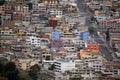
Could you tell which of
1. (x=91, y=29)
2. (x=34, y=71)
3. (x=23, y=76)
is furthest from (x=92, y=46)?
(x=23, y=76)

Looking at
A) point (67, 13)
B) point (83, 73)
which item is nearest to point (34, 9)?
point (67, 13)

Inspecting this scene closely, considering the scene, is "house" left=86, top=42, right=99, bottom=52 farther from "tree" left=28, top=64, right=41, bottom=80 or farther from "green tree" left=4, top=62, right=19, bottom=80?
"green tree" left=4, top=62, right=19, bottom=80

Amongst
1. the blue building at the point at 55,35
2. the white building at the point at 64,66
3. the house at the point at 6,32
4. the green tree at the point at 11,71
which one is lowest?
the white building at the point at 64,66

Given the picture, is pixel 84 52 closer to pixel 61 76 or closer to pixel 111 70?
pixel 111 70

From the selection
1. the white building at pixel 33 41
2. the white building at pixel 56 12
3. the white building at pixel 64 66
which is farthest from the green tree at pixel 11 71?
the white building at pixel 56 12

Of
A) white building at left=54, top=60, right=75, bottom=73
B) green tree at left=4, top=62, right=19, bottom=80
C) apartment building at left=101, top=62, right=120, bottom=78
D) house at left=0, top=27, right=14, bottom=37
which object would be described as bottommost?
apartment building at left=101, top=62, right=120, bottom=78

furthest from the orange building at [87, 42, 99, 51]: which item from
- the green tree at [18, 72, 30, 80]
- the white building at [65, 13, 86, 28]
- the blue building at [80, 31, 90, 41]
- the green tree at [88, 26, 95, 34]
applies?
the green tree at [18, 72, 30, 80]

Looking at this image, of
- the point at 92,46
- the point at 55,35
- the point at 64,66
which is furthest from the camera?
the point at 55,35

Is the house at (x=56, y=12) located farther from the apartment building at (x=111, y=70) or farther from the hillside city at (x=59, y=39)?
the apartment building at (x=111, y=70)
